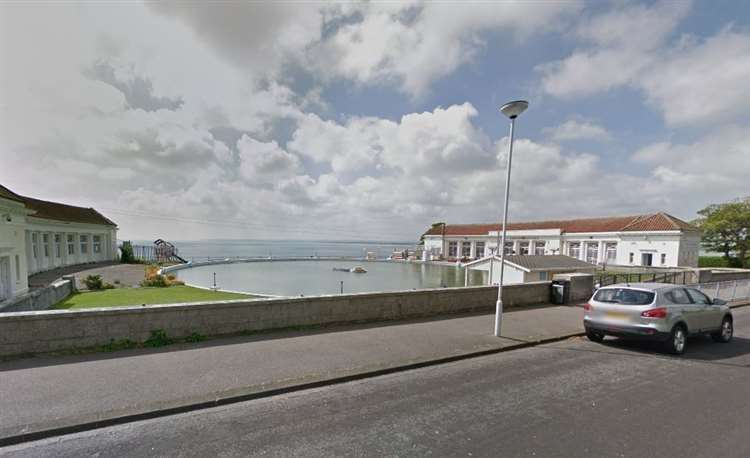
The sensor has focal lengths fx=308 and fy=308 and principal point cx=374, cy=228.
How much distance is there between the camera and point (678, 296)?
689 centimetres

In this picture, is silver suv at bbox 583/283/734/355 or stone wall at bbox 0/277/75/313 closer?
silver suv at bbox 583/283/734/355

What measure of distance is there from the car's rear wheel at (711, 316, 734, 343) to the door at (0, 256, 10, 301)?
22925 millimetres

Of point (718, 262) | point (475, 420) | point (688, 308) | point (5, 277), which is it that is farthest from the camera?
point (718, 262)

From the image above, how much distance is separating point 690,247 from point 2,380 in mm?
52160

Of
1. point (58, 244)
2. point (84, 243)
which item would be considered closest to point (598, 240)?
point (58, 244)

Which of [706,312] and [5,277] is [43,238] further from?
[706,312]

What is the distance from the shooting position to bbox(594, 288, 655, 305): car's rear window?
6465 millimetres

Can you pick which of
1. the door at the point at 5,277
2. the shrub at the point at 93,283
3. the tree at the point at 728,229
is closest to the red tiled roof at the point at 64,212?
the shrub at the point at 93,283

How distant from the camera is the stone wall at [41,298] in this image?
987 centimetres

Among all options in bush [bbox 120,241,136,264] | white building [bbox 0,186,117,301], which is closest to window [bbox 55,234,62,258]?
white building [bbox 0,186,117,301]

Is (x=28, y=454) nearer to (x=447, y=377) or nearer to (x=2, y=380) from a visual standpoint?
(x=2, y=380)

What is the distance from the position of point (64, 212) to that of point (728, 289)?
166ft

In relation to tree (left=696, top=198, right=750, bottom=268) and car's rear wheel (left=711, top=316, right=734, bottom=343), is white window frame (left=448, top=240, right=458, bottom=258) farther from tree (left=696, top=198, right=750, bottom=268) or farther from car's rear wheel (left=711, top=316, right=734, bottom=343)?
car's rear wheel (left=711, top=316, right=734, bottom=343)

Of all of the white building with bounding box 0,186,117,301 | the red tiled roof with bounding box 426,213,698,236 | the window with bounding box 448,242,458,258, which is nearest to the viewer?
the white building with bounding box 0,186,117,301
